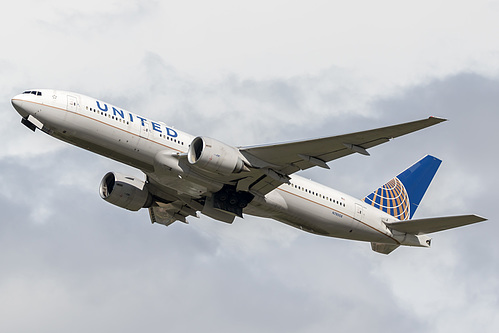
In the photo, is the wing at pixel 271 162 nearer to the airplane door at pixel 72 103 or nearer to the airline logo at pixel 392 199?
the airplane door at pixel 72 103

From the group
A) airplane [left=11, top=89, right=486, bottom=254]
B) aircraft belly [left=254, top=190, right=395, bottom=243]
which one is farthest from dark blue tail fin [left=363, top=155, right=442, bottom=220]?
aircraft belly [left=254, top=190, right=395, bottom=243]

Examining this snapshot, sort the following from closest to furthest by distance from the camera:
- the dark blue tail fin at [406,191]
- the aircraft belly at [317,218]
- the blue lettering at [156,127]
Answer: the blue lettering at [156,127]
the aircraft belly at [317,218]
the dark blue tail fin at [406,191]

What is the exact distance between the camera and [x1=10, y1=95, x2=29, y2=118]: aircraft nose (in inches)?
1551

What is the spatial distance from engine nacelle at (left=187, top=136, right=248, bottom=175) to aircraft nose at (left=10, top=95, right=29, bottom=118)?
7.81 meters

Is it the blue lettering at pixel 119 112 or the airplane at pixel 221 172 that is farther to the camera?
the blue lettering at pixel 119 112

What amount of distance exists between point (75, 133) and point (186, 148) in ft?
17.9

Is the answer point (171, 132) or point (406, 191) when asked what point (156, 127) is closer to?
point (171, 132)

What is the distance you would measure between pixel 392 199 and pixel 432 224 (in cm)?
509

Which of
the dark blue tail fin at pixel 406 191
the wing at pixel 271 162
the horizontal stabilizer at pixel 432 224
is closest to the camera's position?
the wing at pixel 271 162

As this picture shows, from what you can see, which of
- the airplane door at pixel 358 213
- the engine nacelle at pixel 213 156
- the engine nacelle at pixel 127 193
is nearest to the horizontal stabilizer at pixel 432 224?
the airplane door at pixel 358 213

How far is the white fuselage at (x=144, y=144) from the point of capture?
39406 mm

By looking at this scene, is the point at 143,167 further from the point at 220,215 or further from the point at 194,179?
the point at 220,215

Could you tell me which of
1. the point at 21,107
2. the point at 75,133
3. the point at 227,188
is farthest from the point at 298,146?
the point at 21,107

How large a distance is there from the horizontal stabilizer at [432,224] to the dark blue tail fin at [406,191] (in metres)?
2.35
